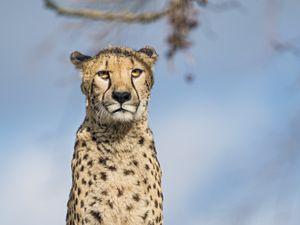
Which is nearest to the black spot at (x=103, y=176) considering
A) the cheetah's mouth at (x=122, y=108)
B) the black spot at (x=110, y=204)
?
the black spot at (x=110, y=204)

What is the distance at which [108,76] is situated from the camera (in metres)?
6.41

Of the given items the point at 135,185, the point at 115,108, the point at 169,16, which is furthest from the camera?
the point at 135,185

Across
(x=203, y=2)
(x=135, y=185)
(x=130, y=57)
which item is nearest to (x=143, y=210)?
(x=135, y=185)

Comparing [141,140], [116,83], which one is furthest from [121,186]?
[116,83]

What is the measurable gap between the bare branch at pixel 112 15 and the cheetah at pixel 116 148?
1.59m

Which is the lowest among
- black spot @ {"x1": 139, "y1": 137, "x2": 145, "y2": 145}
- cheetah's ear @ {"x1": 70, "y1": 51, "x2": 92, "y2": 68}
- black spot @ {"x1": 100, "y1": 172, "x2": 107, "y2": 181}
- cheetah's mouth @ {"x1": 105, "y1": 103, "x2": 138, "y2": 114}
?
black spot @ {"x1": 100, "y1": 172, "x2": 107, "y2": 181}

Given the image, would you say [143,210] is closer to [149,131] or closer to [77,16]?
[149,131]

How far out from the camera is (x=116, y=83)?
6289 millimetres

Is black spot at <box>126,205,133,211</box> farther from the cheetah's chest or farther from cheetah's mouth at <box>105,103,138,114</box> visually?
cheetah's mouth at <box>105,103,138,114</box>

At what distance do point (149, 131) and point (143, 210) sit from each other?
64 cm

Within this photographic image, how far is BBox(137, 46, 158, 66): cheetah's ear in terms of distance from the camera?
6.77 meters

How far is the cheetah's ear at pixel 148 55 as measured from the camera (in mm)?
6766

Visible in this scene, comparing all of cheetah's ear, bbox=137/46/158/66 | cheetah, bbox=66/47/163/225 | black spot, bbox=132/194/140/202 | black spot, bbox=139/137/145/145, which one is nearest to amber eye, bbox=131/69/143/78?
cheetah, bbox=66/47/163/225

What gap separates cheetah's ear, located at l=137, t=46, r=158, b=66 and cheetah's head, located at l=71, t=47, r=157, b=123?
0.02m
